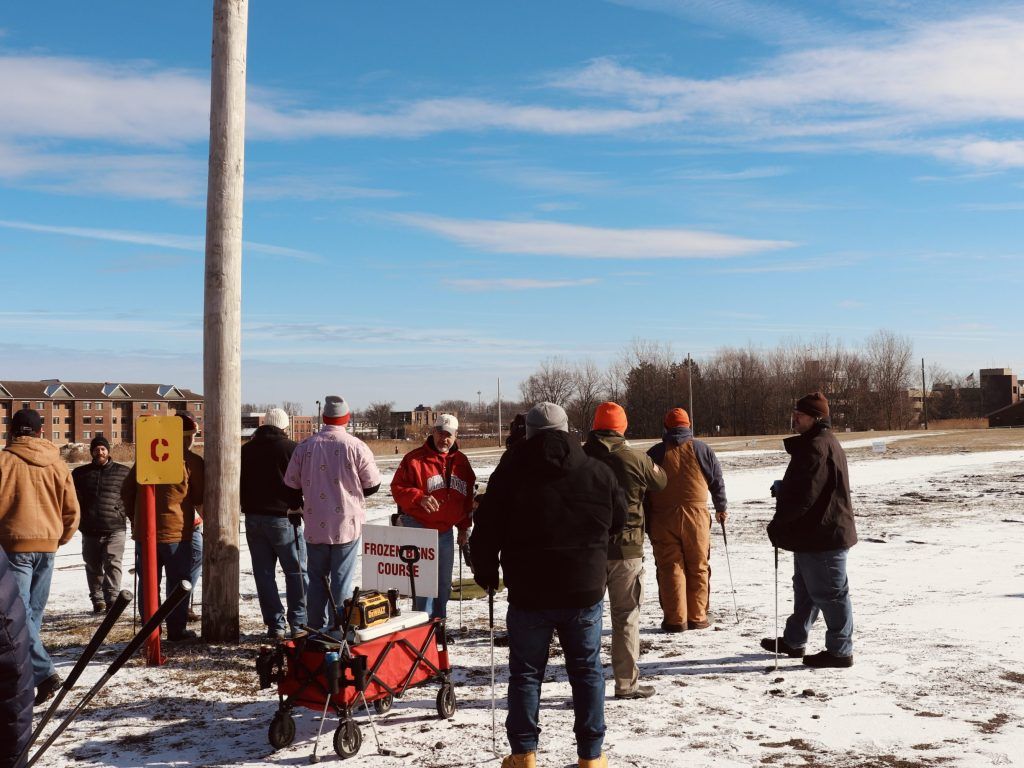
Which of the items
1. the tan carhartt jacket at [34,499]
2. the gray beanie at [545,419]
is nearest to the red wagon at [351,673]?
the gray beanie at [545,419]

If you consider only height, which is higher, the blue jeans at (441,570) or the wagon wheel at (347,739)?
the blue jeans at (441,570)

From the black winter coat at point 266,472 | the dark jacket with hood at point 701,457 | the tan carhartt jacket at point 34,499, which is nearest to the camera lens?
the tan carhartt jacket at point 34,499

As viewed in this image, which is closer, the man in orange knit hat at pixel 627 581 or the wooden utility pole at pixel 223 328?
the man in orange knit hat at pixel 627 581

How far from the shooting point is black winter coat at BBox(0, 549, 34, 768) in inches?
91.4

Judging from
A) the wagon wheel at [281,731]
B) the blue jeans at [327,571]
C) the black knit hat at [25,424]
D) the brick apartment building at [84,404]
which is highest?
the brick apartment building at [84,404]

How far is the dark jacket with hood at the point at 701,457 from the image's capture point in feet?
27.0

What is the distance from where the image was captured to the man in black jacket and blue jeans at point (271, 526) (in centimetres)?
759

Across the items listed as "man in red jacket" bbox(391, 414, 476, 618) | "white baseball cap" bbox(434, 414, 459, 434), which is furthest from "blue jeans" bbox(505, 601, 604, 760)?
"white baseball cap" bbox(434, 414, 459, 434)

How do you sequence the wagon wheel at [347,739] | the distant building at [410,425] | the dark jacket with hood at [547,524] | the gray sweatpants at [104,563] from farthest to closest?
the distant building at [410,425], the gray sweatpants at [104,563], the wagon wheel at [347,739], the dark jacket with hood at [547,524]

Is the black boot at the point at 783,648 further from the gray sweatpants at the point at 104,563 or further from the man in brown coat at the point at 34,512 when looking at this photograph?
the gray sweatpants at the point at 104,563

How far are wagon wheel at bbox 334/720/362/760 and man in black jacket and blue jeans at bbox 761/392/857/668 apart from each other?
10.6 ft

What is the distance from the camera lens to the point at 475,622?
857 centimetres

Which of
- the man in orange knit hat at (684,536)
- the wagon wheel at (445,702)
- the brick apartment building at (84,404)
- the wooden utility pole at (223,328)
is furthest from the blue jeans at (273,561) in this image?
the brick apartment building at (84,404)

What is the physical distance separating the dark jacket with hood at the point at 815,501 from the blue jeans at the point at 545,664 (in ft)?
8.29
